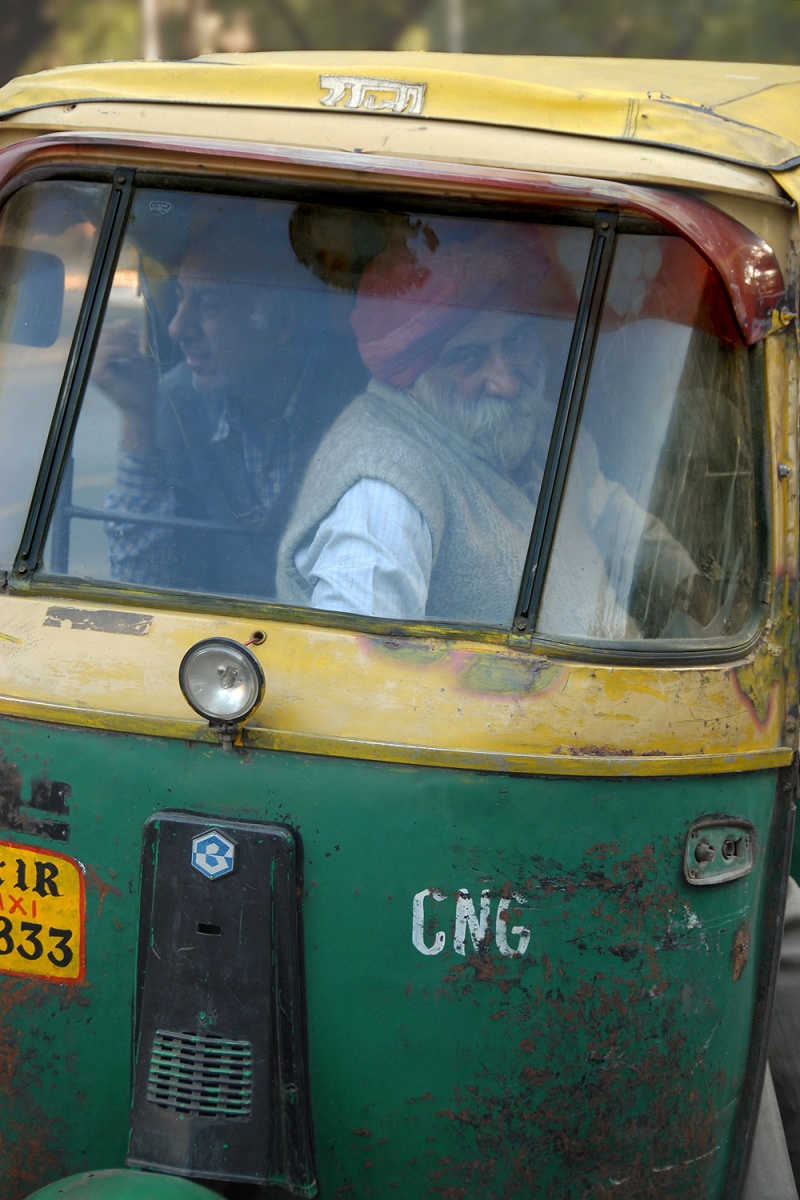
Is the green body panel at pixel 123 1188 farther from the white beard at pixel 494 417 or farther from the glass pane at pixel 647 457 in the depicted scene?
the white beard at pixel 494 417

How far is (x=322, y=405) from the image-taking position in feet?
7.87

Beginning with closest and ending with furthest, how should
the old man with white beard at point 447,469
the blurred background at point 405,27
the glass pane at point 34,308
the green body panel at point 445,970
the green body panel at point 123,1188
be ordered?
the green body panel at point 123,1188 < the green body panel at point 445,970 < the old man with white beard at point 447,469 < the glass pane at point 34,308 < the blurred background at point 405,27

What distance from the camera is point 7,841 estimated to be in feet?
7.47

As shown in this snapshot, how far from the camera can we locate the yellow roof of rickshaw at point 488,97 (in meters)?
2.38

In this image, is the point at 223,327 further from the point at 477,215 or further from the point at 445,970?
the point at 445,970

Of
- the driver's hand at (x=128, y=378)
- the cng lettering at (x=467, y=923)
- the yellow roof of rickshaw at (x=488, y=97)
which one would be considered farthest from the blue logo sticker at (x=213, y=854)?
the yellow roof of rickshaw at (x=488, y=97)

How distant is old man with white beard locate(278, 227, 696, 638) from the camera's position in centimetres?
228

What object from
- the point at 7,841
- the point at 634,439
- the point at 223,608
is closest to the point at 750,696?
the point at 634,439

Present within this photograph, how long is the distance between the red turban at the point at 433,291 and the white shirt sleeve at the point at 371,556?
23cm

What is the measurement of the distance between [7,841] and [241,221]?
1.16m

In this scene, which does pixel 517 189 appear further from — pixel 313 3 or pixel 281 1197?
pixel 313 3

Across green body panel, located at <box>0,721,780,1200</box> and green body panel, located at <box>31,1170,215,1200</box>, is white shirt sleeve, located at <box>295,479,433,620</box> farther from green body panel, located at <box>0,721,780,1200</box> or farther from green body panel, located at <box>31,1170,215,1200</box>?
green body panel, located at <box>31,1170,215,1200</box>

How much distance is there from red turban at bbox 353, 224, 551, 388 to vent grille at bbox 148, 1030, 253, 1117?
1173 millimetres

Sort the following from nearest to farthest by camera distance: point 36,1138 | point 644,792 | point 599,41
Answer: point 644,792 < point 36,1138 < point 599,41
